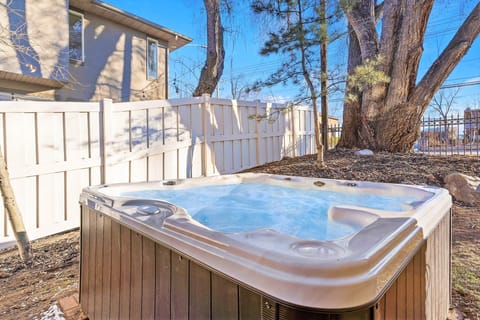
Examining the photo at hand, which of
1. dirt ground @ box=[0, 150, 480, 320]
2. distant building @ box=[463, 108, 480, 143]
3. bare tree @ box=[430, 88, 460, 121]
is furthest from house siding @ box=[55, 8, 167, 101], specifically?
bare tree @ box=[430, 88, 460, 121]

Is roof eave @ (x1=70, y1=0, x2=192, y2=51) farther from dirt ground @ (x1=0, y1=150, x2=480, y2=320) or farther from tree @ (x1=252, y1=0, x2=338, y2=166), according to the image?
dirt ground @ (x1=0, y1=150, x2=480, y2=320)

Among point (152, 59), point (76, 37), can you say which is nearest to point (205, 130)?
point (76, 37)

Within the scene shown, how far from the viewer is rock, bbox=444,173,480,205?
3530mm

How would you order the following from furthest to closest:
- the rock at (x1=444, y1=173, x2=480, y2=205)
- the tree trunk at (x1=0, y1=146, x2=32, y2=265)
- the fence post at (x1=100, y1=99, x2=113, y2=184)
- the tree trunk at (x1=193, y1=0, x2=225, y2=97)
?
the tree trunk at (x1=193, y1=0, x2=225, y2=97), the rock at (x1=444, y1=173, x2=480, y2=205), the fence post at (x1=100, y1=99, x2=113, y2=184), the tree trunk at (x1=0, y1=146, x2=32, y2=265)

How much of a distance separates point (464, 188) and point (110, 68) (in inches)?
323

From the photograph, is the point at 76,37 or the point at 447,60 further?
the point at 76,37

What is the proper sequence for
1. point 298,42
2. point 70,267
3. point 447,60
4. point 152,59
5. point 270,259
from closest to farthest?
point 270,259, point 70,267, point 298,42, point 447,60, point 152,59

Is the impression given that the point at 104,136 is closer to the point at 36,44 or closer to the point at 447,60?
the point at 36,44

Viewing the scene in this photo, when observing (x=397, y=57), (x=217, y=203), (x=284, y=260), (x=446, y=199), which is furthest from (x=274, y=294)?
(x=397, y=57)

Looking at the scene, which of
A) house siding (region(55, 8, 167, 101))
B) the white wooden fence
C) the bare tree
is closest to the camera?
the white wooden fence

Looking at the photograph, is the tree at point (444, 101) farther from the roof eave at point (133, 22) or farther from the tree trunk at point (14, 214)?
the tree trunk at point (14, 214)

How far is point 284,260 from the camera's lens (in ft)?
2.64

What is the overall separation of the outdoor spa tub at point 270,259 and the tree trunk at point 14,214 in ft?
3.42

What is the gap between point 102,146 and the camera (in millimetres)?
3436
